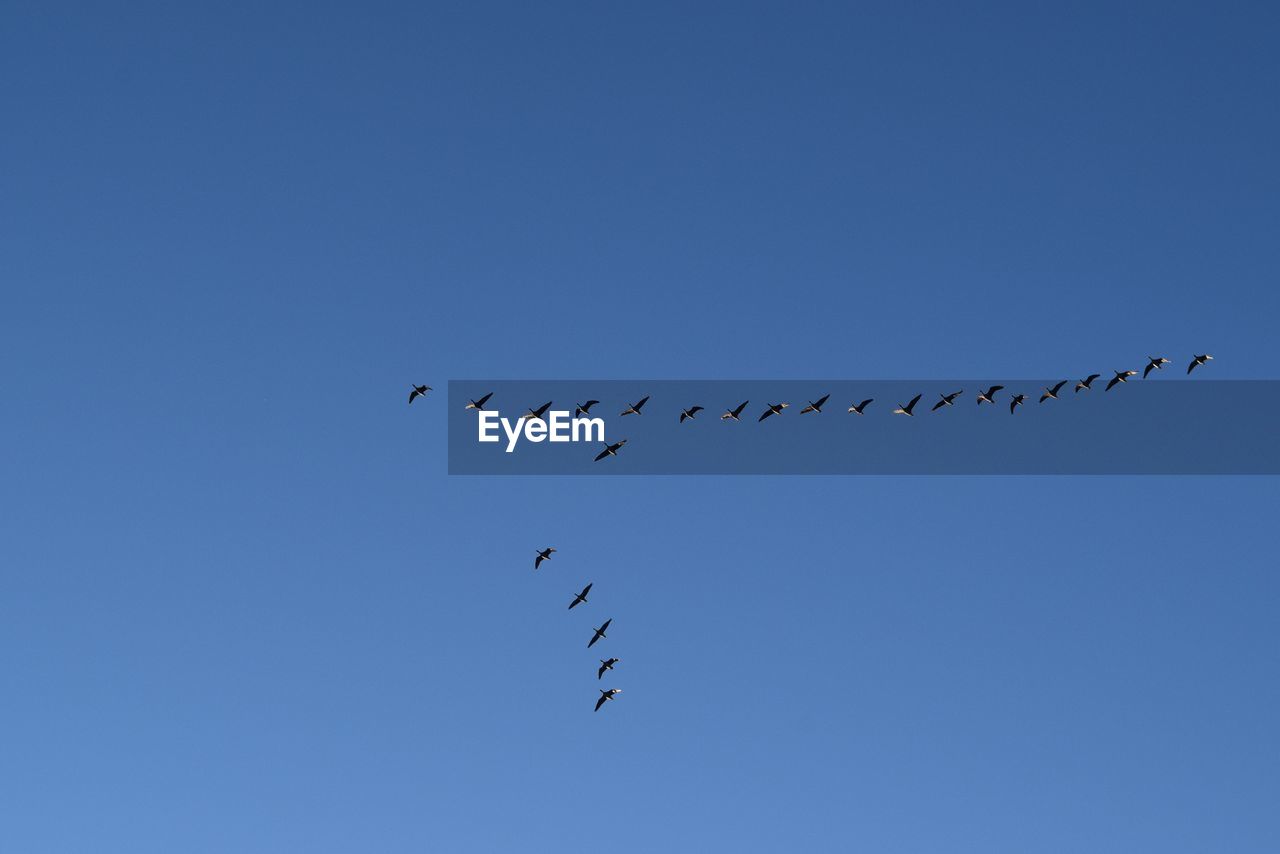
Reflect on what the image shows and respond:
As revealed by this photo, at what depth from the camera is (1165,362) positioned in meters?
190
